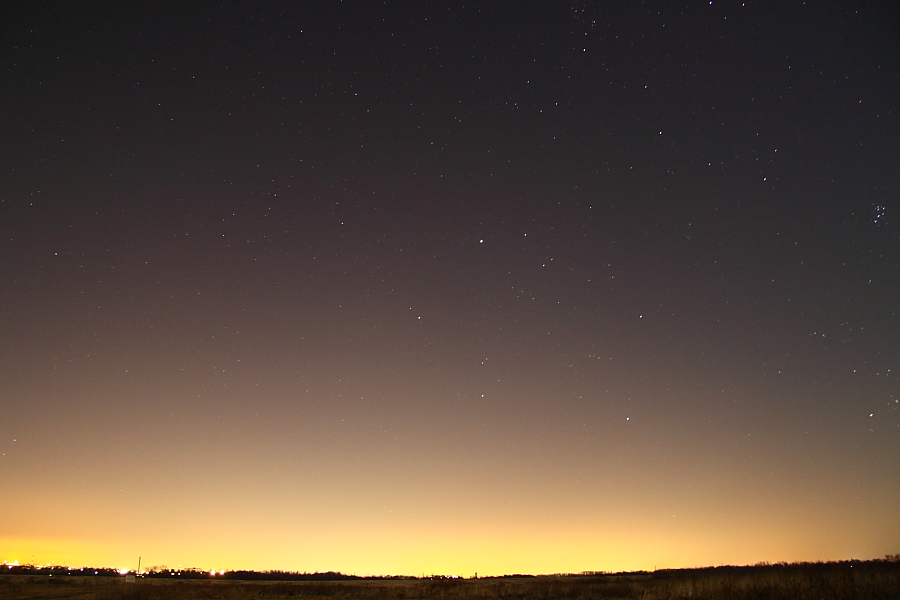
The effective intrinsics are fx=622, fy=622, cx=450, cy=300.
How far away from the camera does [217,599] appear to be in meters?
28.9

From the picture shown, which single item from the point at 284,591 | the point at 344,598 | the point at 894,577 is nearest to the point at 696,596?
the point at 894,577

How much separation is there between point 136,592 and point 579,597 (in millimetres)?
22066

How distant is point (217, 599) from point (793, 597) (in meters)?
24.1

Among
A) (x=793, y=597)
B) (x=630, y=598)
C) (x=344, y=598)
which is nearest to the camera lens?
(x=793, y=597)

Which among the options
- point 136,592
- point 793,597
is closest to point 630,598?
point 793,597

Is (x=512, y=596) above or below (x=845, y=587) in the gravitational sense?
below

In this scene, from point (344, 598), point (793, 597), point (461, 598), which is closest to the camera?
point (793, 597)

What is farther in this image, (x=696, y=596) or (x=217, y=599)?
(x=217, y=599)

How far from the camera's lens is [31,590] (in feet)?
114

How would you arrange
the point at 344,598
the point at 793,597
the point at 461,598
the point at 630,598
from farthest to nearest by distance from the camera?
1. the point at 344,598
2. the point at 461,598
3. the point at 630,598
4. the point at 793,597

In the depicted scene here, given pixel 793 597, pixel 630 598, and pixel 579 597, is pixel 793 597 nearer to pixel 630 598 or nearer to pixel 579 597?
pixel 630 598

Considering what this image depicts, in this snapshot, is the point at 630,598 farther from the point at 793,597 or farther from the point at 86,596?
the point at 86,596

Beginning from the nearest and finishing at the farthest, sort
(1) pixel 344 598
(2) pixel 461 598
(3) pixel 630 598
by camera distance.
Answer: (3) pixel 630 598 → (2) pixel 461 598 → (1) pixel 344 598

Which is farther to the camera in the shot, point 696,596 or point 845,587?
point 696,596
